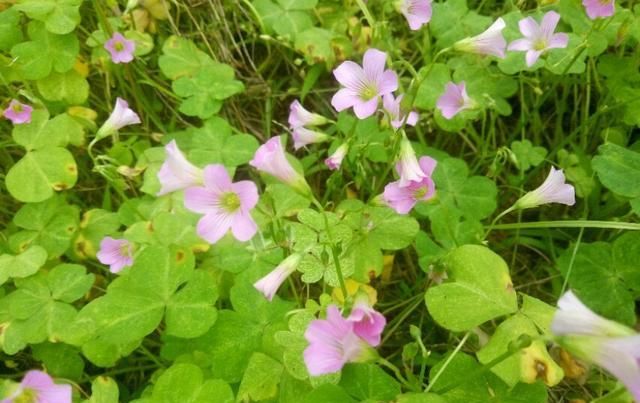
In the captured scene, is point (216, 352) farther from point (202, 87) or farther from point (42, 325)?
point (202, 87)

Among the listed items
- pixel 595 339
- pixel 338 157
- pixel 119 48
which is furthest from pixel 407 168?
pixel 119 48

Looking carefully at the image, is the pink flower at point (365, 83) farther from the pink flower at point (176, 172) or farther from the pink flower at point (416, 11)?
the pink flower at point (176, 172)

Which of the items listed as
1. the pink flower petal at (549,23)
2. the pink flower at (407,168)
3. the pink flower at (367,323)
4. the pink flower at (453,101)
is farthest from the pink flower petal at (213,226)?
the pink flower petal at (549,23)

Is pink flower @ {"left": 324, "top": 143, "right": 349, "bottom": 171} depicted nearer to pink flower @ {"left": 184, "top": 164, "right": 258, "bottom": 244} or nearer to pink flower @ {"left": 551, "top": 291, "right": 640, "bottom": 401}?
pink flower @ {"left": 184, "top": 164, "right": 258, "bottom": 244}

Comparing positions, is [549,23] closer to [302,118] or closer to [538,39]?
[538,39]

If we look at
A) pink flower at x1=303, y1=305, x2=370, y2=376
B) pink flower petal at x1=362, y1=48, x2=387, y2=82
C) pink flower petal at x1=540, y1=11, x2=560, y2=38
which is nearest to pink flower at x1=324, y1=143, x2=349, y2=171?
pink flower petal at x1=362, y1=48, x2=387, y2=82

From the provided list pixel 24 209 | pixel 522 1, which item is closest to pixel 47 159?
pixel 24 209
